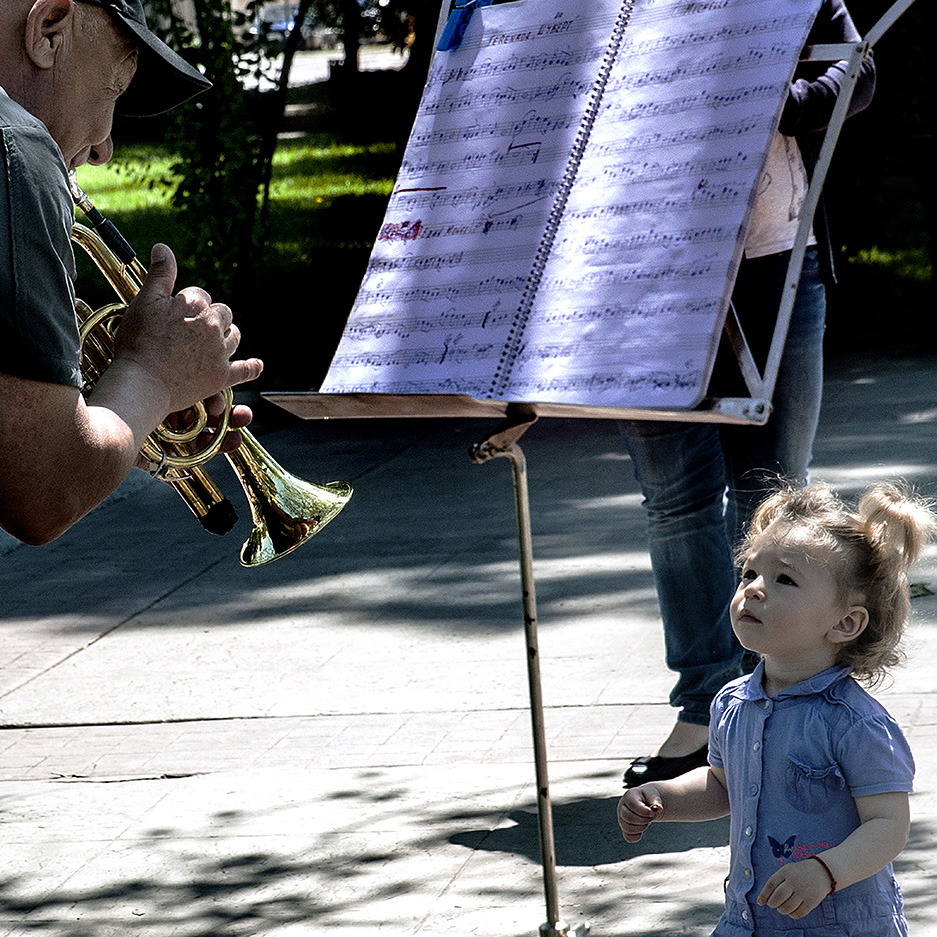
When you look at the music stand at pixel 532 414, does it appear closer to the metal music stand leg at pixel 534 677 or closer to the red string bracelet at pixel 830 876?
the metal music stand leg at pixel 534 677

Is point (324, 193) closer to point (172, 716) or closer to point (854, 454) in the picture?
point (854, 454)

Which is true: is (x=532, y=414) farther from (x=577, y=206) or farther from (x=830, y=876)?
(x=830, y=876)

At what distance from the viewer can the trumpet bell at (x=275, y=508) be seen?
3.42 m

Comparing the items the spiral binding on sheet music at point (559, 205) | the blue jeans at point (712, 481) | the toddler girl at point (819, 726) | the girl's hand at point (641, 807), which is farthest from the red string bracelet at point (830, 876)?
the blue jeans at point (712, 481)

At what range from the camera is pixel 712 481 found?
11.8ft

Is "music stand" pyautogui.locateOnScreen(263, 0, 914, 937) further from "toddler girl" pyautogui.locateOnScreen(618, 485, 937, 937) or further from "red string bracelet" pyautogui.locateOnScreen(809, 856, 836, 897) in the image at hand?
"red string bracelet" pyautogui.locateOnScreen(809, 856, 836, 897)

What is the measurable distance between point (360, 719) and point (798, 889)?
2.38m

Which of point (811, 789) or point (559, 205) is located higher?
point (559, 205)

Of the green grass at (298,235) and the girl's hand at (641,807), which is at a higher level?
the girl's hand at (641,807)

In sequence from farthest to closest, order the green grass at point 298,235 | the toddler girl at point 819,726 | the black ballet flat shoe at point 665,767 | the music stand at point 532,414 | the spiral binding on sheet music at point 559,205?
the green grass at point 298,235 → the black ballet flat shoe at point 665,767 → the spiral binding on sheet music at point 559,205 → the music stand at point 532,414 → the toddler girl at point 819,726

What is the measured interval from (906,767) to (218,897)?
5.48 ft

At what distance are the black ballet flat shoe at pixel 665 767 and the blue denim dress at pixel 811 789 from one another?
1222 mm

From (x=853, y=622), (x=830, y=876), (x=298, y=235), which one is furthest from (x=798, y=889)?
(x=298, y=235)

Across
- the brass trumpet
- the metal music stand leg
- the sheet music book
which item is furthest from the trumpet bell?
the metal music stand leg
